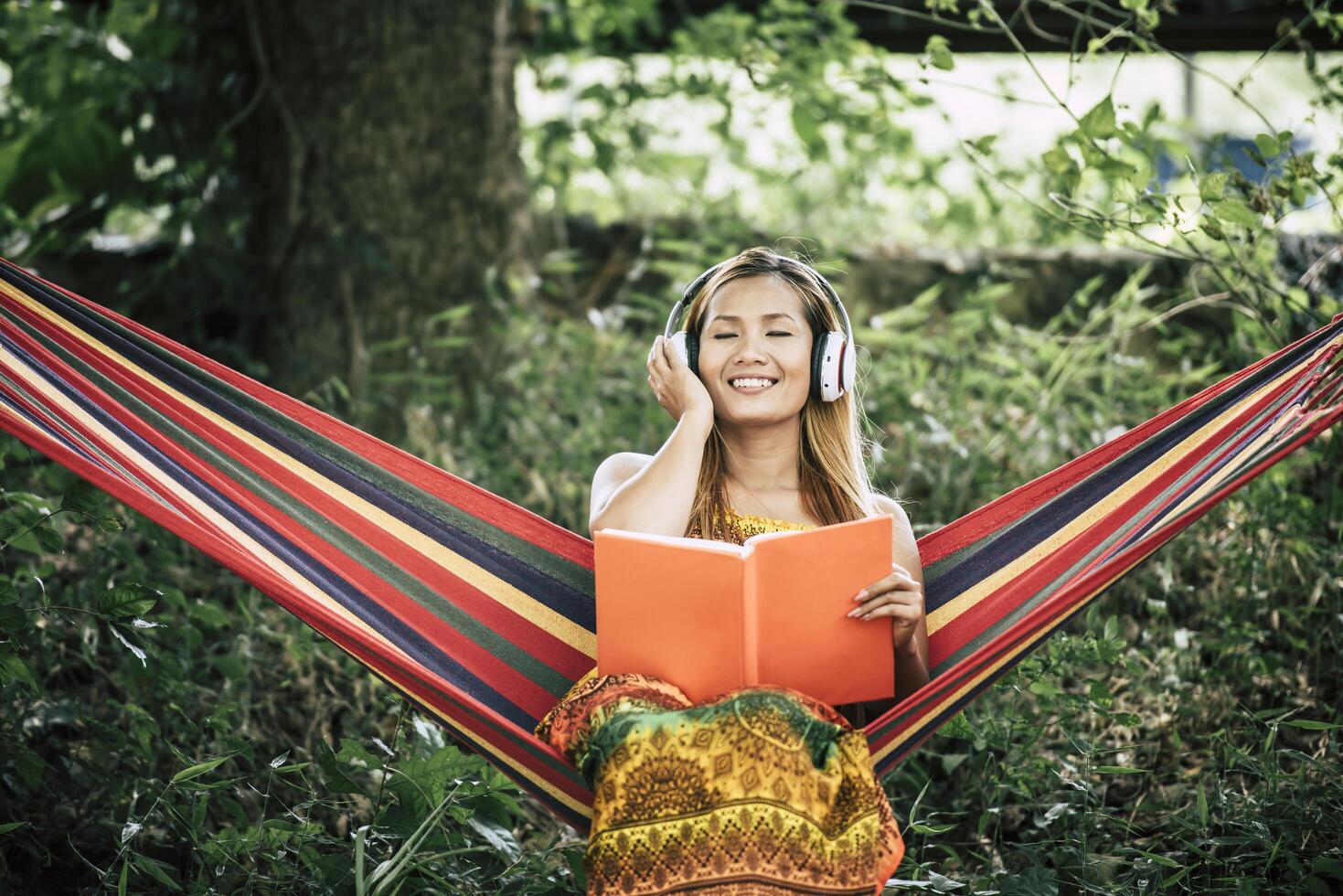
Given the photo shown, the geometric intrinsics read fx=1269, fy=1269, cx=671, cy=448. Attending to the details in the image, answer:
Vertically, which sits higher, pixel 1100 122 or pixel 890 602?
pixel 1100 122

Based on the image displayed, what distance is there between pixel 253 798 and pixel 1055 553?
1.44 m

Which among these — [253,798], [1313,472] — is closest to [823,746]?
[253,798]

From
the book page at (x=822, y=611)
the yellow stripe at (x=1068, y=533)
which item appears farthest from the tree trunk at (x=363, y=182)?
the book page at (x=822, y=611)

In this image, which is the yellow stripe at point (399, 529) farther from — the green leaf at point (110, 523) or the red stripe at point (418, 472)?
the green leaf at point (110, 523)

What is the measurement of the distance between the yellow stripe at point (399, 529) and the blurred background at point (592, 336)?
230 mm

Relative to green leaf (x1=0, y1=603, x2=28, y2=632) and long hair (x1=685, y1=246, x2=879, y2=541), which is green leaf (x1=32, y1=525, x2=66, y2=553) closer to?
green leaf (x1=0, y1=603, x2=28, y2=632)

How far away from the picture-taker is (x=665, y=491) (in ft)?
5.98

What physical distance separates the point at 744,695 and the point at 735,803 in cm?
13

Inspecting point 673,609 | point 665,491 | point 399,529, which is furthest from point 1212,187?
point 399,529

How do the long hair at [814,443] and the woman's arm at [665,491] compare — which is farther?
the long hair at [814,443]

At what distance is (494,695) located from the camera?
181 cm

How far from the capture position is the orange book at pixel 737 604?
5.22 ft

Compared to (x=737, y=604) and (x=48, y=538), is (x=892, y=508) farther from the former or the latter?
(x=48, y=538)

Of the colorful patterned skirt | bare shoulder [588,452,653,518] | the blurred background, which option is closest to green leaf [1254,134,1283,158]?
the blurred background
